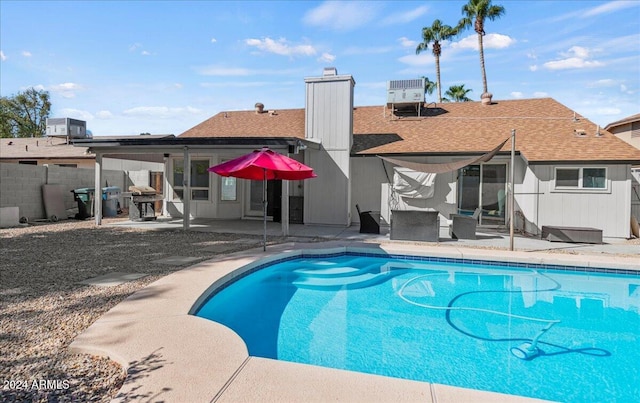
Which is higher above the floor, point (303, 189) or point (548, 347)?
point (303, 189)

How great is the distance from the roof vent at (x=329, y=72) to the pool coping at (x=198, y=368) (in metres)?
10.1

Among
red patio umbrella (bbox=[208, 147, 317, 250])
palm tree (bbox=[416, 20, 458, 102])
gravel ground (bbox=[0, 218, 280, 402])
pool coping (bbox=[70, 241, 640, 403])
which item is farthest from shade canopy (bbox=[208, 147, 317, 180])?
palm tree (bbox=[416, 20, 458, 102])

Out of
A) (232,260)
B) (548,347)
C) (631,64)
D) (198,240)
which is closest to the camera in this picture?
(548,347)

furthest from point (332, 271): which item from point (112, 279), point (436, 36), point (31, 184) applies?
point (436, 36)

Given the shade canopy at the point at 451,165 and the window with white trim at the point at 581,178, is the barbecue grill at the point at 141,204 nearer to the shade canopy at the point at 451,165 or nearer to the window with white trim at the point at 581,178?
the shade canopy at the point at 451,165

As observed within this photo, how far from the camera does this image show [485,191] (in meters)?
12.5

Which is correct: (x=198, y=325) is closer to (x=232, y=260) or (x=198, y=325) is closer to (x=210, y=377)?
(x=210, y=377)

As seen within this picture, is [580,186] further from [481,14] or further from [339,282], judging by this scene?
[481,14]

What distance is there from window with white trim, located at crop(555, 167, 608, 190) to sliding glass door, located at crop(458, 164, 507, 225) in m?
1.61

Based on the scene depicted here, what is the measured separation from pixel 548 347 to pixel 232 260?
5274mm

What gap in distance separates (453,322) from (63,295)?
549 centimetres

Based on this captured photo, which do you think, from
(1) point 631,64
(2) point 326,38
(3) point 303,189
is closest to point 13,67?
Answer: (2) point 326,38

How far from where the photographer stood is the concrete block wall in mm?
12328

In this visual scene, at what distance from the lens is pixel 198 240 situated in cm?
952
